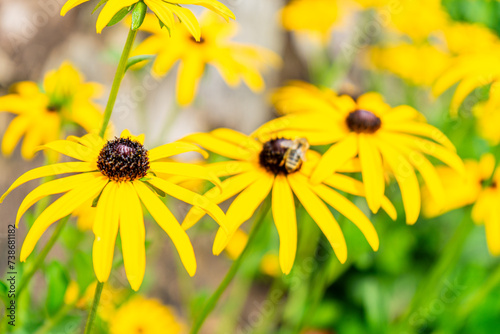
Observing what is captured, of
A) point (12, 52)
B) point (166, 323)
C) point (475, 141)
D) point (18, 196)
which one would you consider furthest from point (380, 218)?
point (12, 52)

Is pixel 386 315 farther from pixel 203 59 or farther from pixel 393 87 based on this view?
pixel 393 87

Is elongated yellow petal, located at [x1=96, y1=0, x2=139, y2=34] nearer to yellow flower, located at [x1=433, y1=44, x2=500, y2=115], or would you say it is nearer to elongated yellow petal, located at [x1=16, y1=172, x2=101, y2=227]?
elongated yellow petal, located at [x1=16, y1=172, x2=101, y2=227]

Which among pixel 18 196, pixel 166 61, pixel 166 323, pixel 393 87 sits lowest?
pixel 166 323

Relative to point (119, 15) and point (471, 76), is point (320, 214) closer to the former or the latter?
point (119, 15)

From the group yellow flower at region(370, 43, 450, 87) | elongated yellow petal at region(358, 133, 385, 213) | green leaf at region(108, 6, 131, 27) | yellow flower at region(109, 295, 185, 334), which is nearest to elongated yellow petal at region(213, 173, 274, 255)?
elongated yellow petal at region(358, 133, 385, 213)

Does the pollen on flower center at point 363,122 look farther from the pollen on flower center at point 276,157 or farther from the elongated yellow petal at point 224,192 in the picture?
the elongated yellow petal at point 224,192

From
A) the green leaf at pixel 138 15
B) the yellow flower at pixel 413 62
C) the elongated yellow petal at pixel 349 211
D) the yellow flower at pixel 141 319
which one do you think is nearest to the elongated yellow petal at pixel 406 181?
the elongated yellow petal at pixel 349 211

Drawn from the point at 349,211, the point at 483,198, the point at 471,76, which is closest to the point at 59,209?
the point at 349,211
